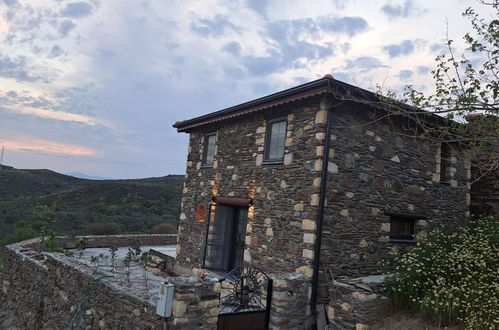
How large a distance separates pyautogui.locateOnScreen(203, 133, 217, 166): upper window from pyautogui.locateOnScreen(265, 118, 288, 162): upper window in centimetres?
254

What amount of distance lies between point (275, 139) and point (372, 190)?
2577 millimetres

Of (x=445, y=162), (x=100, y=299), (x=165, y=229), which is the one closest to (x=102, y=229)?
(x=165, y=229)

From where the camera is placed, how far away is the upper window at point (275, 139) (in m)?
8.59

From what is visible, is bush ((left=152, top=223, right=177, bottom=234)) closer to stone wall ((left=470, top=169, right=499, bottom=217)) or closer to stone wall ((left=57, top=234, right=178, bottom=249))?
stone wall ((left=57, top=234, right=178, bottom=249))

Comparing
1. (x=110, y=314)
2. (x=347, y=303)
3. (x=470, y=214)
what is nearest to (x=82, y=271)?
(x=110, y=314)

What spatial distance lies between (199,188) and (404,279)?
6.73 meters

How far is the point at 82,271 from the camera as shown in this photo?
797 centimetres

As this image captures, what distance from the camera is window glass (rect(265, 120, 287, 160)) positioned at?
8586 millimetres

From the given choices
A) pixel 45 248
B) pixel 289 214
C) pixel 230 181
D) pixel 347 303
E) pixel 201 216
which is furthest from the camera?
pixel 45 248

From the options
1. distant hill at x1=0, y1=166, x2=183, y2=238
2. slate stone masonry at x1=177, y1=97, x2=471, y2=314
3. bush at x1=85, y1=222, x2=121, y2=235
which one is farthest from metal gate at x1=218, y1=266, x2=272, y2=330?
bush at x1=85, y1=222, x2=121, y2=235

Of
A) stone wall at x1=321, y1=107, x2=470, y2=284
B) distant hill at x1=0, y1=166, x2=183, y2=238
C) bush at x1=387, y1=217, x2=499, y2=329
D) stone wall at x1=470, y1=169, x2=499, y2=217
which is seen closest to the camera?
bush at x1=387, y1=217, x2=499, y2=329

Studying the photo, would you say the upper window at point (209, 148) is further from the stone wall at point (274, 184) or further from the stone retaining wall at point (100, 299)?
the stone retaining wall at point (100, 299)

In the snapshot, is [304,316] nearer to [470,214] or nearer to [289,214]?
[289,214]

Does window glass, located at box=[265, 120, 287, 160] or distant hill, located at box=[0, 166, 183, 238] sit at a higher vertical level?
window glass, located at box=[265, 120, 287, 160]
